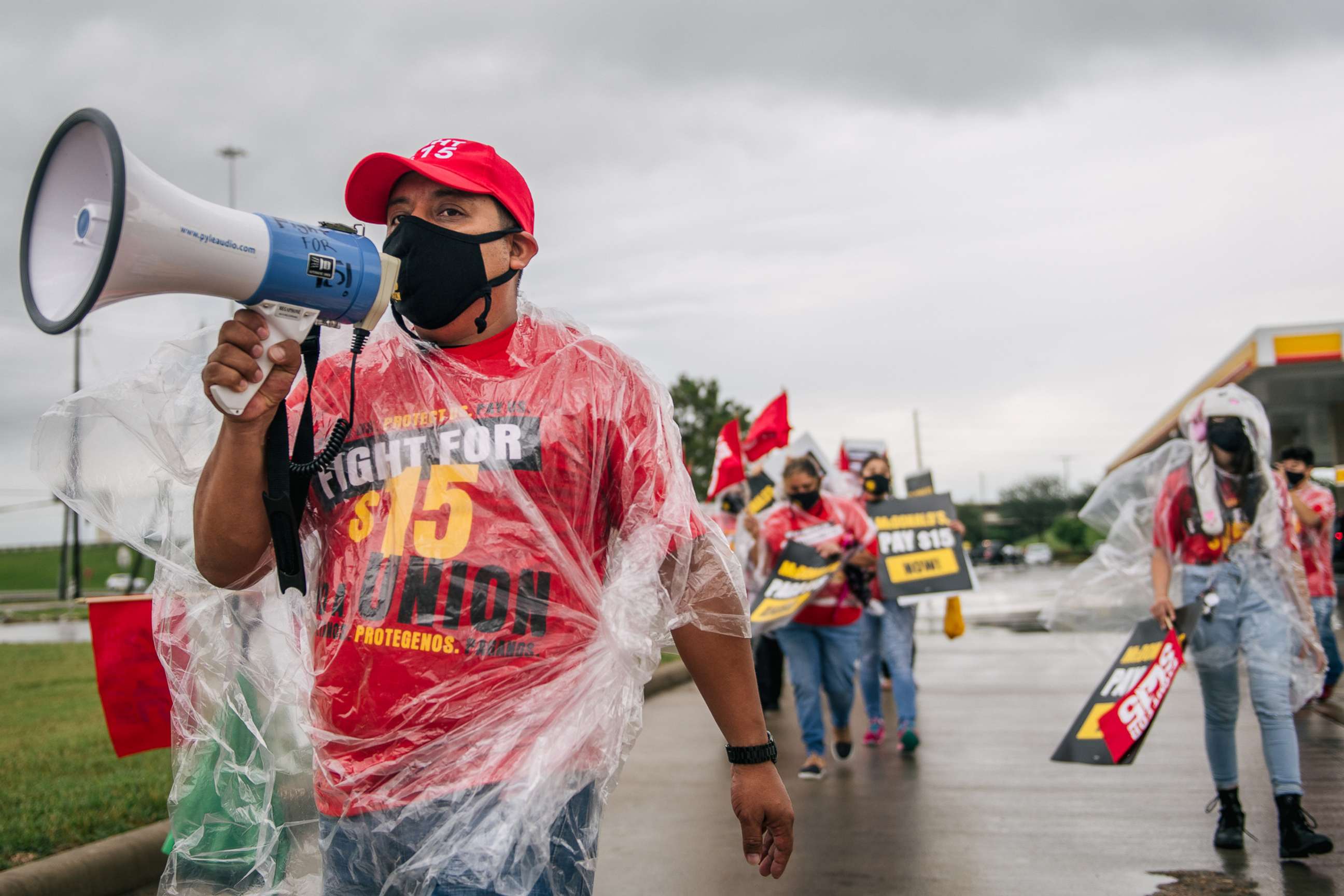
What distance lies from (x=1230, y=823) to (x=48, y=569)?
6745cm

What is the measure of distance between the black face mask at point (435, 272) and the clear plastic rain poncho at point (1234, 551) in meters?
4.10

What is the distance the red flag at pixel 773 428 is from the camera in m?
9.17

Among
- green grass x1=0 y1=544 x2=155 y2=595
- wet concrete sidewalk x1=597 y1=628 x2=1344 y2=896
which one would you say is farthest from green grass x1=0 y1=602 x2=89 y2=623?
wet concrete sidewalk x1=597 y1=628 x2=1344 y2=896

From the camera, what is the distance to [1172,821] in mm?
5629

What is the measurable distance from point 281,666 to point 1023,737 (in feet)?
22.2

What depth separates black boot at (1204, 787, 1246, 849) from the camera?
507 centimetres

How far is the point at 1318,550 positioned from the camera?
908 centimetres

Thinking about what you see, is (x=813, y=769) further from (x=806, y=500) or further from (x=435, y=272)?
(x=435, y=272)

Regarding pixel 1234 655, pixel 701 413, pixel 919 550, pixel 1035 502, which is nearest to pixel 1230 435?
pixel 1234 655

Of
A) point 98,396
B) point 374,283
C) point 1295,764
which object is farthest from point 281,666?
point 1295,764

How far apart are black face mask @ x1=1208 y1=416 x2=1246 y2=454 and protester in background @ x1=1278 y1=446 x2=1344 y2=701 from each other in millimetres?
3926

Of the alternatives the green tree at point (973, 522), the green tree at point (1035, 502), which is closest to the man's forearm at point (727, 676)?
the green tree at point (973, 522)

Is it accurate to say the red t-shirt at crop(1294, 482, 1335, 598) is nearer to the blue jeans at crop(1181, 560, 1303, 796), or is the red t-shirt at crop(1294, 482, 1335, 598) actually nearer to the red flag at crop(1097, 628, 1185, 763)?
the blue jeans at crop(1181, 560, 1303, 796)

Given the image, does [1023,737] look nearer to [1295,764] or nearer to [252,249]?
[1295,764]
